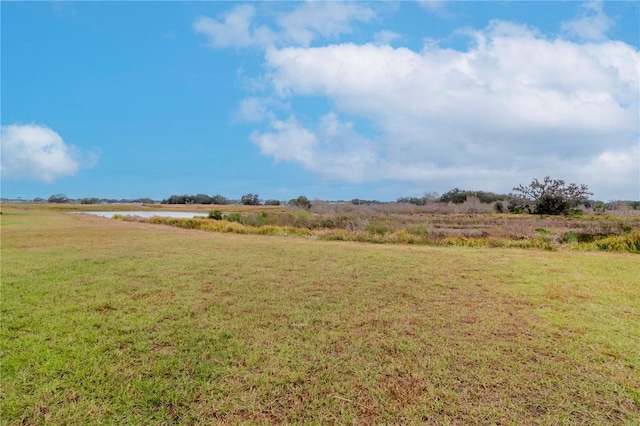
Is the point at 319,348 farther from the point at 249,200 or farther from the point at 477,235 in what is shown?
the point at 249,200

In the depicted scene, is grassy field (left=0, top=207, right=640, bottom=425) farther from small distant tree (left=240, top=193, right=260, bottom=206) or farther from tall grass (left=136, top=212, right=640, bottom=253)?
small distant tree (left=240, top=193, right=260, bottom=206)

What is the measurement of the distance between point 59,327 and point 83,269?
10.3 ft

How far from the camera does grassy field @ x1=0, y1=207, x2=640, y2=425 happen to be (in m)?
2.05

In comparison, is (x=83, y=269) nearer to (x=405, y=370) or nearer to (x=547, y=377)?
(x=405, y=370)

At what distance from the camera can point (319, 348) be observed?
9.13 ft

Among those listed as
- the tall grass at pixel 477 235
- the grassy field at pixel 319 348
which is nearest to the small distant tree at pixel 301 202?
the tall grass at pixel 477 235

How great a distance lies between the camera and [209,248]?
8328 millimetres

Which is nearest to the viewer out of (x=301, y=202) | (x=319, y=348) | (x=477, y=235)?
(x=319, y=348)

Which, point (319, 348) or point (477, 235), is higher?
point (477, 235)

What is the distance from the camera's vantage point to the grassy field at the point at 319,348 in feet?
→ 6.72

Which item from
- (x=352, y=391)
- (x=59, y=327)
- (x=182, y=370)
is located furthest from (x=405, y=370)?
(x=59, y=327)

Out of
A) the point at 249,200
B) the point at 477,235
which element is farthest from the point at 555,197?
the point at 249,200

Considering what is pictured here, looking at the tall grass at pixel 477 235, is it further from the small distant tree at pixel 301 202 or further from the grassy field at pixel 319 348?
the small distant tree at pixel 301 202

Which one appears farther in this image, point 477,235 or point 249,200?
point 249,200
